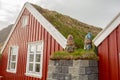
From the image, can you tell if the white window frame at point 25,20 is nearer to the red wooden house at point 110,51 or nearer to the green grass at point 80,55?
the green grass at point 80,55

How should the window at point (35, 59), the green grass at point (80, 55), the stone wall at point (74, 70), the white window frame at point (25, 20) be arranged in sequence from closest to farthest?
1. the stone wall at point (74, 70)
2. the green grass at point (80, 55)
3. the window at point (35, 59)
4. the white window frame at point (25, 20)

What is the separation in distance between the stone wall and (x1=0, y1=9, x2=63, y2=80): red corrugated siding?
1380 mm

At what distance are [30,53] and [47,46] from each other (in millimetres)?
1688

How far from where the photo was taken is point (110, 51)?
20.6 ft

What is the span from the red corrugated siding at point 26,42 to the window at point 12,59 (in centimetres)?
30

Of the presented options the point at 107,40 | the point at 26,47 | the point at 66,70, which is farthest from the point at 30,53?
the point at 107,40

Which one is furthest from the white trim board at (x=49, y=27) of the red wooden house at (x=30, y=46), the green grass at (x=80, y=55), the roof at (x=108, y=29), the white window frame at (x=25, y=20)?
the roof at (x=108, y=29)

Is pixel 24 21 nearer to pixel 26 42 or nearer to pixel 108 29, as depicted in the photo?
pixel 26 42

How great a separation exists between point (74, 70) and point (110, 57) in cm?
119

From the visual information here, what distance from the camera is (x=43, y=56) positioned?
355 inches

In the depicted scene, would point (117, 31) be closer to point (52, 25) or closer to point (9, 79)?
point (52, 25)

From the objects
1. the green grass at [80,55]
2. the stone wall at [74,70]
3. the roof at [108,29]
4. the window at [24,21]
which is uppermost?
the window at [24,21]

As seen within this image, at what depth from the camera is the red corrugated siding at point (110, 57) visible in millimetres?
6039

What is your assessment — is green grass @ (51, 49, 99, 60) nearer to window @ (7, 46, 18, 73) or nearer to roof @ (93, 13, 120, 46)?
roof @ (93, 13, 120, 46)
